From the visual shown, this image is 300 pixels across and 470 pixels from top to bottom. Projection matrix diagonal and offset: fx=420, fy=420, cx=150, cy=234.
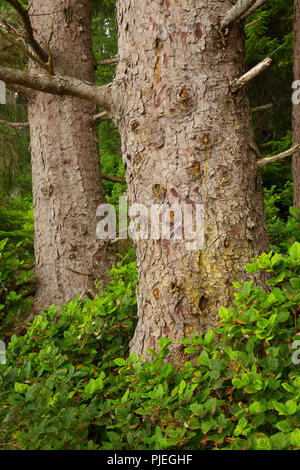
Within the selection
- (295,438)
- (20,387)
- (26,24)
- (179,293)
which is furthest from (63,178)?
(295,438)

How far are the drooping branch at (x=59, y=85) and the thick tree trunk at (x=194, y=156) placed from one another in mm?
335

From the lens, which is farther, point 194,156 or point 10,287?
point 10,287

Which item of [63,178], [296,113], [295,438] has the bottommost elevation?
[295,438]

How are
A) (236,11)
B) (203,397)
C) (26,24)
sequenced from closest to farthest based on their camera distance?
1. (203,397)
2. (236,11)
3. (26,24)

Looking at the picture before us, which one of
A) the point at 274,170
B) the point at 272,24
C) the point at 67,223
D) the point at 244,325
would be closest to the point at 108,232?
the point at 67,223

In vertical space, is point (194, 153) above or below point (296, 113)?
below

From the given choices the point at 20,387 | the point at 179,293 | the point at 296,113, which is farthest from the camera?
the point at 296,113

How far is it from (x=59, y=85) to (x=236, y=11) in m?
1.17

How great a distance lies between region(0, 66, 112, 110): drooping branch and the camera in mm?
2637

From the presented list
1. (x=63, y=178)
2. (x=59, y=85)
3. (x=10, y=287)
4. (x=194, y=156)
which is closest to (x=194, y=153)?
(x=194, y=156)

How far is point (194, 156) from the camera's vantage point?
2264mm

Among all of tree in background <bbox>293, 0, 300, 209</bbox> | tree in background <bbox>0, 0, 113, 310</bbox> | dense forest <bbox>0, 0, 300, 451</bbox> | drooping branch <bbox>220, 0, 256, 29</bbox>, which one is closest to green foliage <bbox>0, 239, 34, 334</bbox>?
dense forest <bbox>0, 0, 300, 451</bbox>

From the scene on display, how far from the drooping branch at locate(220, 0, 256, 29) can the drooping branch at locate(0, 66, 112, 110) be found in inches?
30.7
